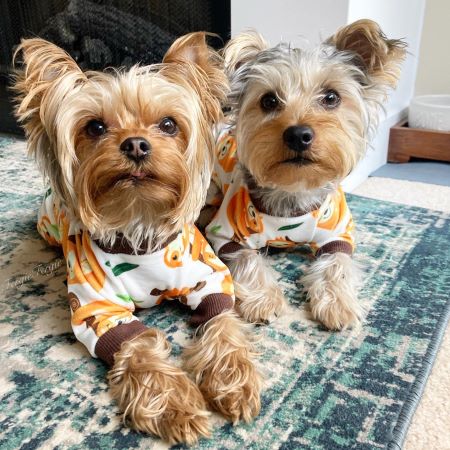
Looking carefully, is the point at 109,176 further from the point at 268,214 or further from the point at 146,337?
the point at 268,214

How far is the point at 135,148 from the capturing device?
1.16 m

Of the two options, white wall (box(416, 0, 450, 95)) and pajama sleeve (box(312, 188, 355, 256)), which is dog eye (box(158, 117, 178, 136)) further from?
white wall (box(416, 0, 450, 95))

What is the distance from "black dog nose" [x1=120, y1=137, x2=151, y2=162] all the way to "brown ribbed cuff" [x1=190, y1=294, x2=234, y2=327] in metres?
0.46

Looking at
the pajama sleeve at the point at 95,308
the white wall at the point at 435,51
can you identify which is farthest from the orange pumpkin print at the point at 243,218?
A: the white wall at the point at 435,51

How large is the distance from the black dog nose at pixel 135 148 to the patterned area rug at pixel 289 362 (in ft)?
1.79

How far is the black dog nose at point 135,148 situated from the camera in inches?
45.8

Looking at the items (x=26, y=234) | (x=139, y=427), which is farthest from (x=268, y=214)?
(x=26, y=234)

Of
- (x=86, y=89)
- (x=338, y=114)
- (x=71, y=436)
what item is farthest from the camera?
(x=338, y=114)

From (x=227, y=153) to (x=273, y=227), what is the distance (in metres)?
0.41

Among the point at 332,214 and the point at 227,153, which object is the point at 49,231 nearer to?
the point at 227,153

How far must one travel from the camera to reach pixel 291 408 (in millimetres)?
1189

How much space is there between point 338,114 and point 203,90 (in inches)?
18.7

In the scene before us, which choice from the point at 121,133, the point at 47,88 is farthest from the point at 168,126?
the point at 47,88

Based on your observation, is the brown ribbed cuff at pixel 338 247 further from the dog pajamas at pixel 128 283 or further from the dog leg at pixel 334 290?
the dog pajamas at pixel 128 283
